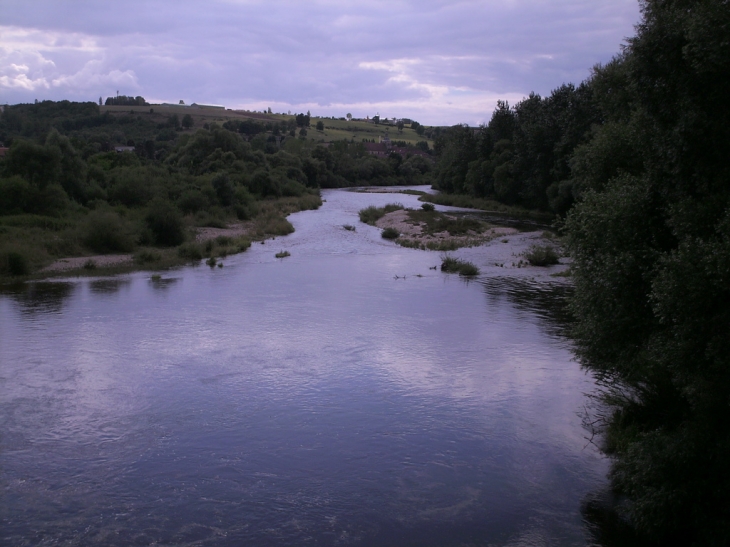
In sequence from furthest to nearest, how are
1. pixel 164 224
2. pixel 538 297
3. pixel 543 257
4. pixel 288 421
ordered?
pixel 164 224, pixel 543 257, pixel 538 297, pixel 288 421

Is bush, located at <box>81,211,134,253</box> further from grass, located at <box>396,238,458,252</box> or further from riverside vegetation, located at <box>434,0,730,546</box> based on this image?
riverside vegetation, located at <box>434,0,730,546</box>

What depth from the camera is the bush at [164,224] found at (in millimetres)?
34031

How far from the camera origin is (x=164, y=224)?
34125mm

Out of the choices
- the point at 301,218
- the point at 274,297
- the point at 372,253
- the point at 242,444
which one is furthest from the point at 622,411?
the point at 301,218

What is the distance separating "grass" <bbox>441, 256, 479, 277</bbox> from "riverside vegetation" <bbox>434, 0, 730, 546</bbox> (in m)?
16.0

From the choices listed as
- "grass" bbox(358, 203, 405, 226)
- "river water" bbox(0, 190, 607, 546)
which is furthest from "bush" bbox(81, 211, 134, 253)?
"grass" bbox(358, 203, 405, 226)

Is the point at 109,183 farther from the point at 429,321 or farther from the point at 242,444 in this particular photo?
the point at 242,444

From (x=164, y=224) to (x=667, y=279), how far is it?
30695 millimetres

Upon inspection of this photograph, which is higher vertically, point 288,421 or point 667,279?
point 667,279

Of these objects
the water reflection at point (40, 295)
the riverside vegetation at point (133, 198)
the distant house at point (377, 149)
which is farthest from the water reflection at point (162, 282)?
the distant house at point (377, 149)

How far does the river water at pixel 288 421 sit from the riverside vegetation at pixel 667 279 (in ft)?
4.64

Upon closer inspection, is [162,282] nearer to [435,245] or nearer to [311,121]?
[435,245]

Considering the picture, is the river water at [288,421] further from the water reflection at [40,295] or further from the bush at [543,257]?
the bush at [543,257]

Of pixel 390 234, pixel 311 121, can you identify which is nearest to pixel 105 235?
pixel 390 234
